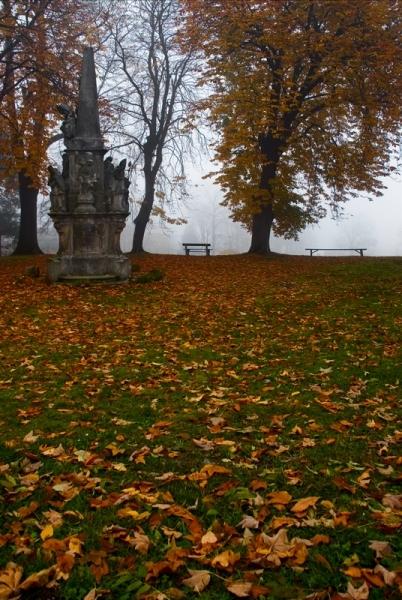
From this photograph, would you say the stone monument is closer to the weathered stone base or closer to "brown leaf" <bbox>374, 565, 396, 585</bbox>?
the weathered stone base

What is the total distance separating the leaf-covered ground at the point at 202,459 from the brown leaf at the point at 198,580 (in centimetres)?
1

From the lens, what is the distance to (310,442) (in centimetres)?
445

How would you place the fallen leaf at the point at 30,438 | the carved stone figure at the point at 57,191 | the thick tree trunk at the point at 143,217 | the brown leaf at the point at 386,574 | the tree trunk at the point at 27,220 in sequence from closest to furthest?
1. the brown leaf at the point at 386,574
2. the fallen leaf at the point at 30,438
3. the carved stone figure at the point at 57,191
4. the tree trunk at the point at 27,220
5. the thick tree trunk at the point at 143,217

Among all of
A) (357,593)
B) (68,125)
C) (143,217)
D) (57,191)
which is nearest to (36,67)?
(68,125)

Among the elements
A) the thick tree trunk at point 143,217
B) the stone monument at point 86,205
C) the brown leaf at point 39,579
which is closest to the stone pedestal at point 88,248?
the stone monument at point 86,205

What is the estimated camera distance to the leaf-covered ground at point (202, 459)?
9.23 ft

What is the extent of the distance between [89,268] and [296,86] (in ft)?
39.6

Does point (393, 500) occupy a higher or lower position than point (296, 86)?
lower

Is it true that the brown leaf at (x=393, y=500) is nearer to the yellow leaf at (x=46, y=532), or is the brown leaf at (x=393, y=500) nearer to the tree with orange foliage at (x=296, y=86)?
the yellow leaf at (x=46, y=532)

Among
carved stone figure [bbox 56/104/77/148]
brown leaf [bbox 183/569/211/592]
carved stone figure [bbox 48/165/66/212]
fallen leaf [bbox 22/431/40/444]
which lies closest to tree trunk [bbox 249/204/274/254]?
carved stone figure [bbox 56/104/77/148]

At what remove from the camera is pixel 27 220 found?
77.6ft

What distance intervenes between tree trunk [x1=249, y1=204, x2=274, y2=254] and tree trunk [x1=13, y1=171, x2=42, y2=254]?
1067 centimetres

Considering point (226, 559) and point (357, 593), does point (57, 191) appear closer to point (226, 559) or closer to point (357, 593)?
point (226, 559)

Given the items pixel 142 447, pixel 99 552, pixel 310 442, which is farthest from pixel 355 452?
pixel 99 552
